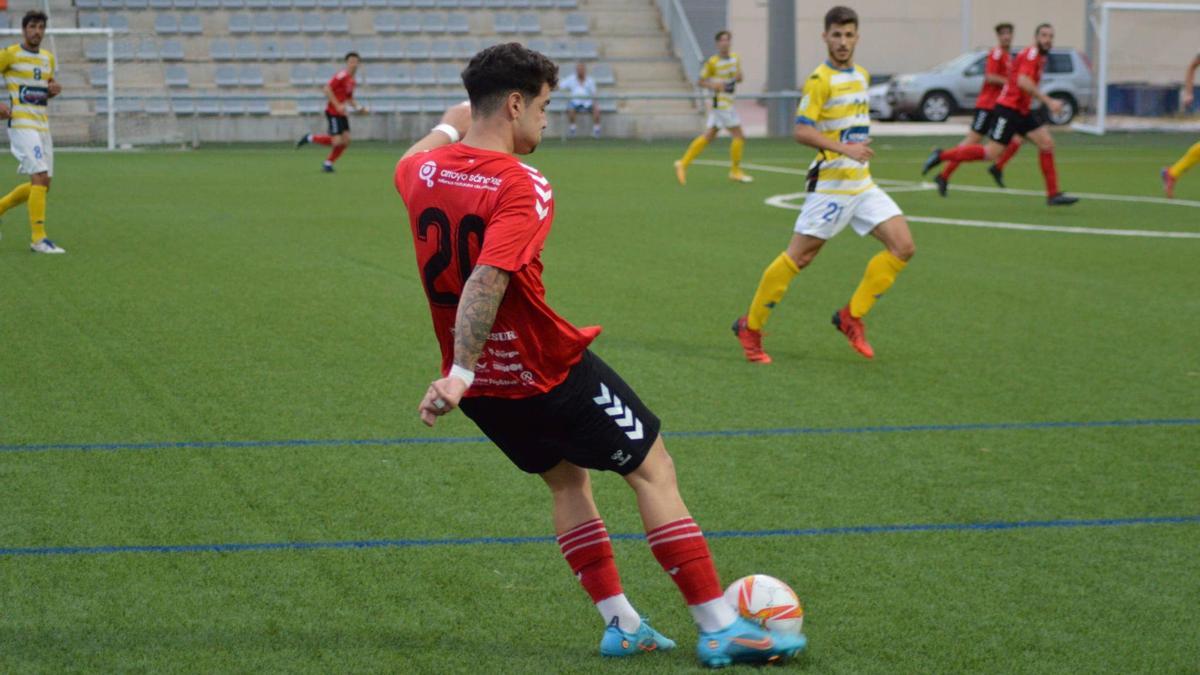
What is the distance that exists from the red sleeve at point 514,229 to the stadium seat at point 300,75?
3139 centimetres

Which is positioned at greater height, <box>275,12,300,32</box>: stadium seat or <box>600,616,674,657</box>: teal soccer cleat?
<box>275,12,300,32</box>: stadium seat

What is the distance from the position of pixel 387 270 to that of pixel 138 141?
1908cm

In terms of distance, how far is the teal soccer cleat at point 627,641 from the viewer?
13.4ft

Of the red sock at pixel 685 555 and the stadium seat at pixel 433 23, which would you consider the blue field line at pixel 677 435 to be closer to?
the red sock at pixel 685 555

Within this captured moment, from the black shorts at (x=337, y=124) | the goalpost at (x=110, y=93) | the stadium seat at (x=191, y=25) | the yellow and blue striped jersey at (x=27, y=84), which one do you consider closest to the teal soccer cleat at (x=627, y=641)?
the yellow and blue striped jersey at (x=27, y=84)

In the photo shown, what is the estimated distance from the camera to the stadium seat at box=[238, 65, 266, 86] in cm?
3372

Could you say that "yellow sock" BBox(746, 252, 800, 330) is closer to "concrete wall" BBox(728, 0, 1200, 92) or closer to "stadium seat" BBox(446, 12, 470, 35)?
"stadium seat" BBox(446, 12, 470, 35)

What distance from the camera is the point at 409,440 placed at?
261 inches

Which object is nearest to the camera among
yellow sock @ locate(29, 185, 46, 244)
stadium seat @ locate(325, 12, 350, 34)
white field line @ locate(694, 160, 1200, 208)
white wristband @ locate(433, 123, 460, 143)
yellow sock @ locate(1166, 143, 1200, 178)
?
white wristband @ locate(433, 123, 460, 143)

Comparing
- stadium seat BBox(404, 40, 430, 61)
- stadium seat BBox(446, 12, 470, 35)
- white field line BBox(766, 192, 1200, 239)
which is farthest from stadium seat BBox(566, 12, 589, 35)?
white field line BBox(766, 192, 1200, 239)

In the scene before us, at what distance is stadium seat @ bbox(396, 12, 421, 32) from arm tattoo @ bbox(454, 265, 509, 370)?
33.6 m

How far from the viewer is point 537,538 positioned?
17.1 ft

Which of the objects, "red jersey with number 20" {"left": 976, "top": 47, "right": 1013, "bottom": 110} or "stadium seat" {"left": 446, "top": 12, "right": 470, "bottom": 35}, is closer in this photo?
"red jersey with number 20" {"left": 976, "top": 47, "right": 1013, "bottom": 110}

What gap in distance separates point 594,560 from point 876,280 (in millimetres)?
4882
